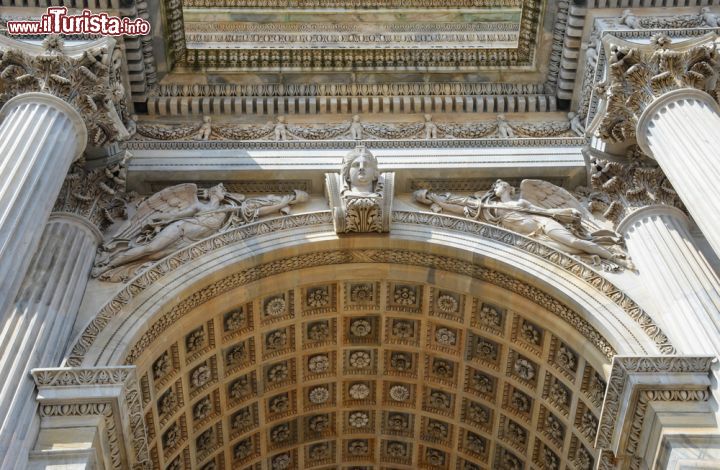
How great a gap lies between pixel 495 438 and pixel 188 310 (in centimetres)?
681

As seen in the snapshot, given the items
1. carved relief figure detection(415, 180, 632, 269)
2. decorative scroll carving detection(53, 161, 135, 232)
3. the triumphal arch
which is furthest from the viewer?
decorative scroll carving detection(53, 161, 135, 232)

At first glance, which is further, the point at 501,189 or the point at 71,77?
the point at 501,189

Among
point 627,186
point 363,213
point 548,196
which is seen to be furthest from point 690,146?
point 363,213

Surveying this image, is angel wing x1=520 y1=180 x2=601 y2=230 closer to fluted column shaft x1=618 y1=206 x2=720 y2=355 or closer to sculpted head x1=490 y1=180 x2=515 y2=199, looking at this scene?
sculpted head x1=490 y1=180 x2=515 y2=199

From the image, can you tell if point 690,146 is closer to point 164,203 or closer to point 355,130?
point 355,130

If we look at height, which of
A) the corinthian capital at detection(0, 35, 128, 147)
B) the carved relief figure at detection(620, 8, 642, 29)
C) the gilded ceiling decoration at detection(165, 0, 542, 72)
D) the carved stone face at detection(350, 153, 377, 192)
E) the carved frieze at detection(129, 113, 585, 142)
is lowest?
the carved stone face at detection(350, 153, 377, 192)

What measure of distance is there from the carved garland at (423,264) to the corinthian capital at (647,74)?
281 centimetres

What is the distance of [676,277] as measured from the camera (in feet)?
48.5

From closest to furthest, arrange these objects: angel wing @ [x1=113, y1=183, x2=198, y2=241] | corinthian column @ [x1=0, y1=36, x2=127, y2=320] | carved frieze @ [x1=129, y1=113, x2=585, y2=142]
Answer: corinthian column @ [x1=0, y1=36, x2=127, y2=320] < angel wing @ [x1=113, y1=183, x2=198, y2=241] < carved frieze @ [x1=129, y1=113, x2=585, y2=142]

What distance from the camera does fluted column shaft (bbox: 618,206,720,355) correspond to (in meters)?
13.8

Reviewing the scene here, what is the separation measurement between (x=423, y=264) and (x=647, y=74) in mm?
5327

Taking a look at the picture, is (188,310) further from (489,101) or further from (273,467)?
(489,101)

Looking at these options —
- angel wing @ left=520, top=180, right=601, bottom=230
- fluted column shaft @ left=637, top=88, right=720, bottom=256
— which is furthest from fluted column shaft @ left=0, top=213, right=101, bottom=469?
fluted column shaft @ left=637, top=88, right=720, bottom=256

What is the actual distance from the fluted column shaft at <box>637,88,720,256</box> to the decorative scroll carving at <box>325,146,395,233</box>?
4760 millimetres
